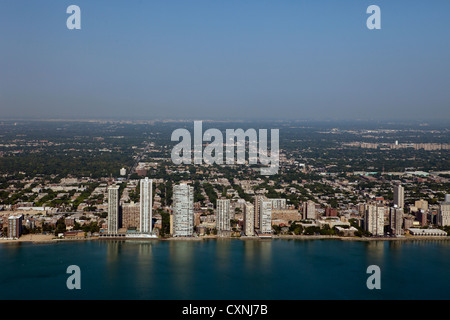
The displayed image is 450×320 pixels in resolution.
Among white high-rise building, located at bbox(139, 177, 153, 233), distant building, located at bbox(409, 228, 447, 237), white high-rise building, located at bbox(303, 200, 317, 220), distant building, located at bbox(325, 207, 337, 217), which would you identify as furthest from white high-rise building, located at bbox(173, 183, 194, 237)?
distant building, located at bbox(409, 228, 447, 237)

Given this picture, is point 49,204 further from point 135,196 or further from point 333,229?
point 333,229

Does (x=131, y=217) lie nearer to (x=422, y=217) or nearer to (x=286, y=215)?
(x=286, y=215)

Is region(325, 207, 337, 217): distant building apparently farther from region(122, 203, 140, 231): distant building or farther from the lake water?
region(122, 203, 140, 231): distant building

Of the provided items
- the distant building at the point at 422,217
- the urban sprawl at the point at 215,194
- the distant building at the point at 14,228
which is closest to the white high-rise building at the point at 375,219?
the urban sprawl at the point at 215,194

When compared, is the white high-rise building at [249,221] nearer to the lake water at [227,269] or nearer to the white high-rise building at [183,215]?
the lake water at [227,269]

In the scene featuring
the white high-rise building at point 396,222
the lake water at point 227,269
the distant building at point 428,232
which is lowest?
the lake water at point 227,269
